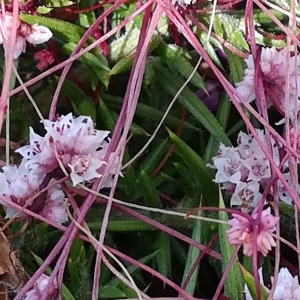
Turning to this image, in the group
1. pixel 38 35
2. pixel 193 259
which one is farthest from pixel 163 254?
pixel 38 35

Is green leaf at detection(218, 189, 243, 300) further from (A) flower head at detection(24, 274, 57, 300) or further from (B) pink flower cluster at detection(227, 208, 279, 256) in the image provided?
(A) flower head at detection(24, 274, 57, 300)

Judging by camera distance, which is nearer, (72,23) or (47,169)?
(47,169)

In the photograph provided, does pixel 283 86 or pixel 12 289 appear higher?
pixel 283 86

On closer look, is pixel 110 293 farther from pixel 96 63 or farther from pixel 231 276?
pixel 96 63

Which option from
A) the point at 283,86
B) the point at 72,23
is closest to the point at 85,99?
the point at 72,23

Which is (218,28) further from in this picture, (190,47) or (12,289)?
(12,289)

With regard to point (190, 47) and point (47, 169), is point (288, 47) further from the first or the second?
point (47, 169)
